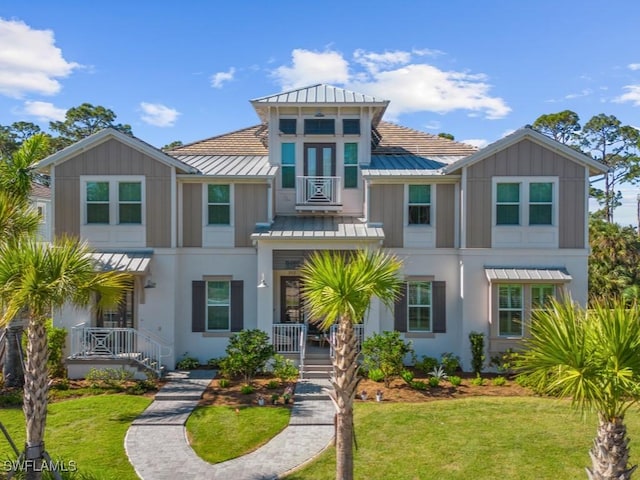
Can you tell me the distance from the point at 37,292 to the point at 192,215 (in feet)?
30.9

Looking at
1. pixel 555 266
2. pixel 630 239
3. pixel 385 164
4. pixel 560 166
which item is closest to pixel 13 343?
pixel 385 164

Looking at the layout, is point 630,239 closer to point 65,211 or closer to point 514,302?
point 514,302

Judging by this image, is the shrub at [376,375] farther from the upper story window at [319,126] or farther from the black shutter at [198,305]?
the upper story window at [319,126]

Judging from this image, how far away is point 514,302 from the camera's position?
47.8ft

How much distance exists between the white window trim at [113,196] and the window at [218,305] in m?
3.31

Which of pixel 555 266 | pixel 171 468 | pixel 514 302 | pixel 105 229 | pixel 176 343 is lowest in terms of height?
pixel 171 468

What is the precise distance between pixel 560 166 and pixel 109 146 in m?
15.4

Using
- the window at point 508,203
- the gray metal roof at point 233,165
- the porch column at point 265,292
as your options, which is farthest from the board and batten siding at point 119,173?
the window at point 508,203

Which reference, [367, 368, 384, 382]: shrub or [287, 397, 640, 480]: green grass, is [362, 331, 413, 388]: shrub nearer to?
[367, 368, 384, 382]: shrub

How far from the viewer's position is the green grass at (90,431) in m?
8.50

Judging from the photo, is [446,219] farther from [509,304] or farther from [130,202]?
[130,202]

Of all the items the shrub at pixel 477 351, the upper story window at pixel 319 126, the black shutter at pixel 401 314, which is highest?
the upper story window at pixel 319 126

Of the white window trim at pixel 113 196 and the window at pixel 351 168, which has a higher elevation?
the window at pixel 351 168

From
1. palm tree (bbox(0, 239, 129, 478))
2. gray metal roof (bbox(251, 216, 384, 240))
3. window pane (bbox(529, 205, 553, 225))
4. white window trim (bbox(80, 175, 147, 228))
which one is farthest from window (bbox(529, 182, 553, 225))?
palm tree (bbox(0, 239, 129, 478))
